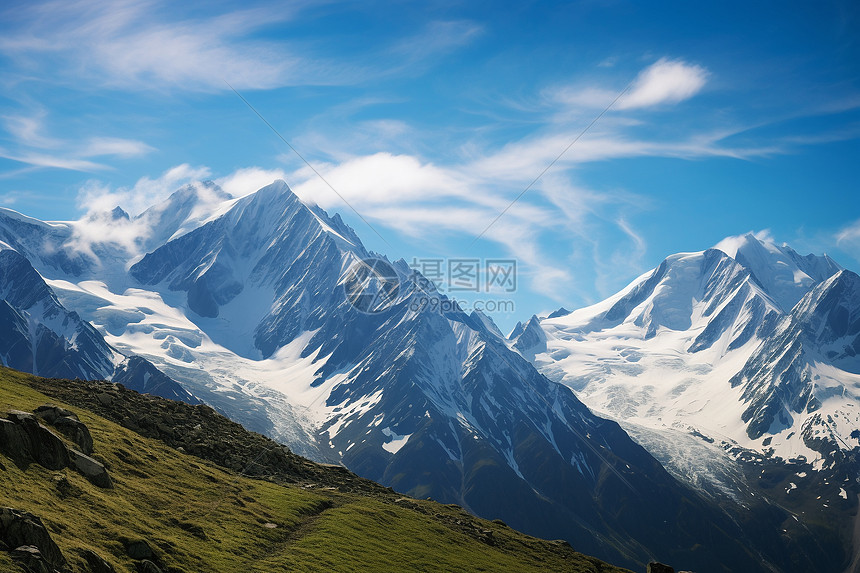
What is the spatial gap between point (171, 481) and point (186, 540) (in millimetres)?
13211

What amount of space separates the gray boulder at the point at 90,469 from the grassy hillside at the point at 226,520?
117cm

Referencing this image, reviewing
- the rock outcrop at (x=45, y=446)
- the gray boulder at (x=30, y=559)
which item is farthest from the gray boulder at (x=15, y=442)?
the gray boulder at (x=30, y=559)

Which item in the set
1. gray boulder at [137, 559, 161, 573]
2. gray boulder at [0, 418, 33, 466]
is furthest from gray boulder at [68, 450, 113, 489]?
gray boulder at [137, 559, 161, 573]

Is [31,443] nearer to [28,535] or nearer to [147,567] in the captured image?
[147,567]

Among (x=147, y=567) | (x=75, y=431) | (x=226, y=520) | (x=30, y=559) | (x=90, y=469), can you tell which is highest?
(x=75, y=431)

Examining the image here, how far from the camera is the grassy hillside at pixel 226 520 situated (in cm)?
4931

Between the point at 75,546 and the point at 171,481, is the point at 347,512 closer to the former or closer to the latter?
the point at 171,481

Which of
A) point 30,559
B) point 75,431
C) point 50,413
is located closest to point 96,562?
point 30,559

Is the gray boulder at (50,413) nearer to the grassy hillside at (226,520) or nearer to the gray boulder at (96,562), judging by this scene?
the grassy hillside at (226,520)

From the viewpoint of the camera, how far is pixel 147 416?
286ft

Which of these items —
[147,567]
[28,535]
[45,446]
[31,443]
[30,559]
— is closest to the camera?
[30,559]

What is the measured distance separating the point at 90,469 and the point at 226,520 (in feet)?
42.5

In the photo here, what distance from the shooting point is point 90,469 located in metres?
56.8

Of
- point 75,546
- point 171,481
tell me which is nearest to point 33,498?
point 75,546
